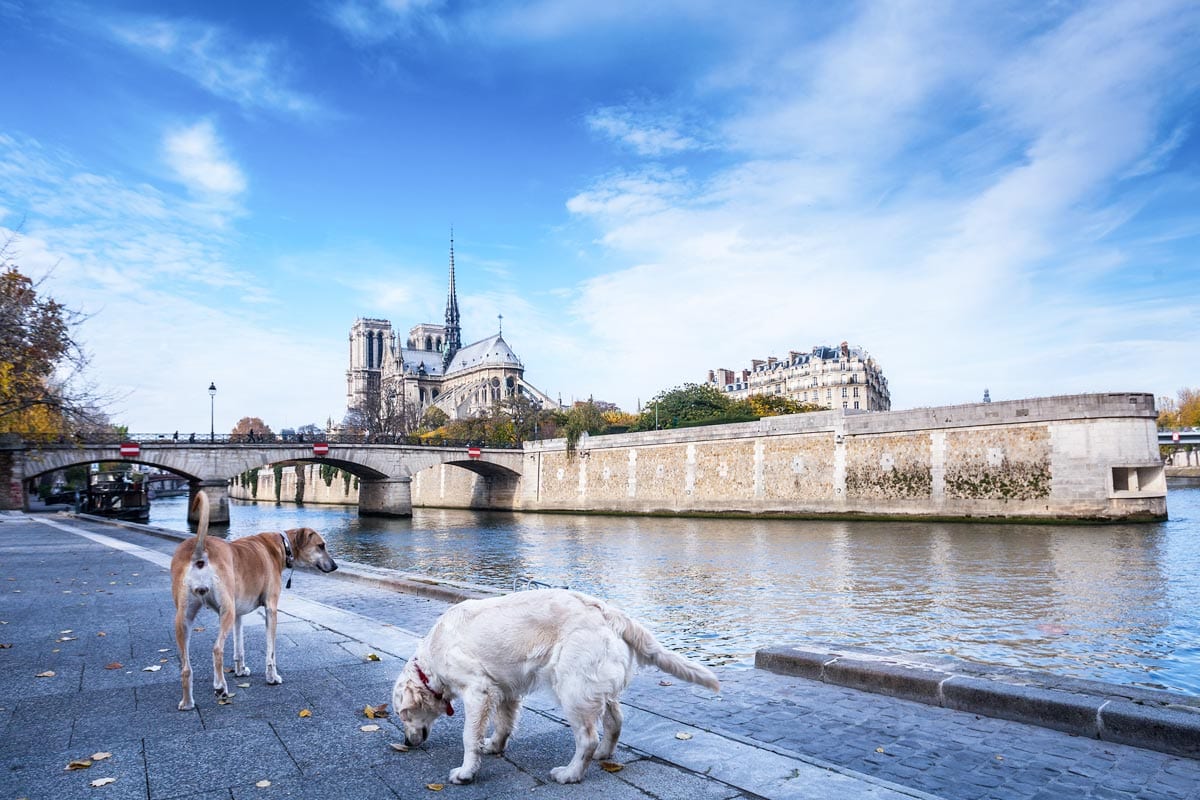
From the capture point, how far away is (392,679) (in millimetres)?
5836

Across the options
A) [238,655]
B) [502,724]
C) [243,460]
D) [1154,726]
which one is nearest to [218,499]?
[243,460]

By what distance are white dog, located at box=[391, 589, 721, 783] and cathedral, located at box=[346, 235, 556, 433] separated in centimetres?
8203

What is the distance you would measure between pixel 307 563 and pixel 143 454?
44.0 metres

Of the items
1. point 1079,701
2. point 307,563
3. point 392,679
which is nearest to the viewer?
point 1079,701

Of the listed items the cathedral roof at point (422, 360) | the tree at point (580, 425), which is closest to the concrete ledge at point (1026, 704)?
the tree at point (580, 425)

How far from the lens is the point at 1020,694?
5.20m

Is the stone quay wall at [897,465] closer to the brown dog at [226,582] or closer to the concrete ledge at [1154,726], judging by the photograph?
the concrete ledge at [1154,726]

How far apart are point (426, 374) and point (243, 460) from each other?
314ft

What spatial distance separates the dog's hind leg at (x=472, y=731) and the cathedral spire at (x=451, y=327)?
474ft

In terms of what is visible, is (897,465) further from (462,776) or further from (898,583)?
(462,776)

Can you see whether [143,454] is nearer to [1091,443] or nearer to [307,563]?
[307,563]

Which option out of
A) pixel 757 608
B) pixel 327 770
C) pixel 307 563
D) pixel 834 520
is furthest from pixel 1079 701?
pixel 834 520

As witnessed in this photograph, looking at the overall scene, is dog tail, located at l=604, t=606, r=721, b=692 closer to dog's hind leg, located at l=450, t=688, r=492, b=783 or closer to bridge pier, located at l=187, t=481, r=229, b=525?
dog's hind leg, located at l=450, t=688, r=492, b=783

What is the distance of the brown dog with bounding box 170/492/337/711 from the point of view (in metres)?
5.22
